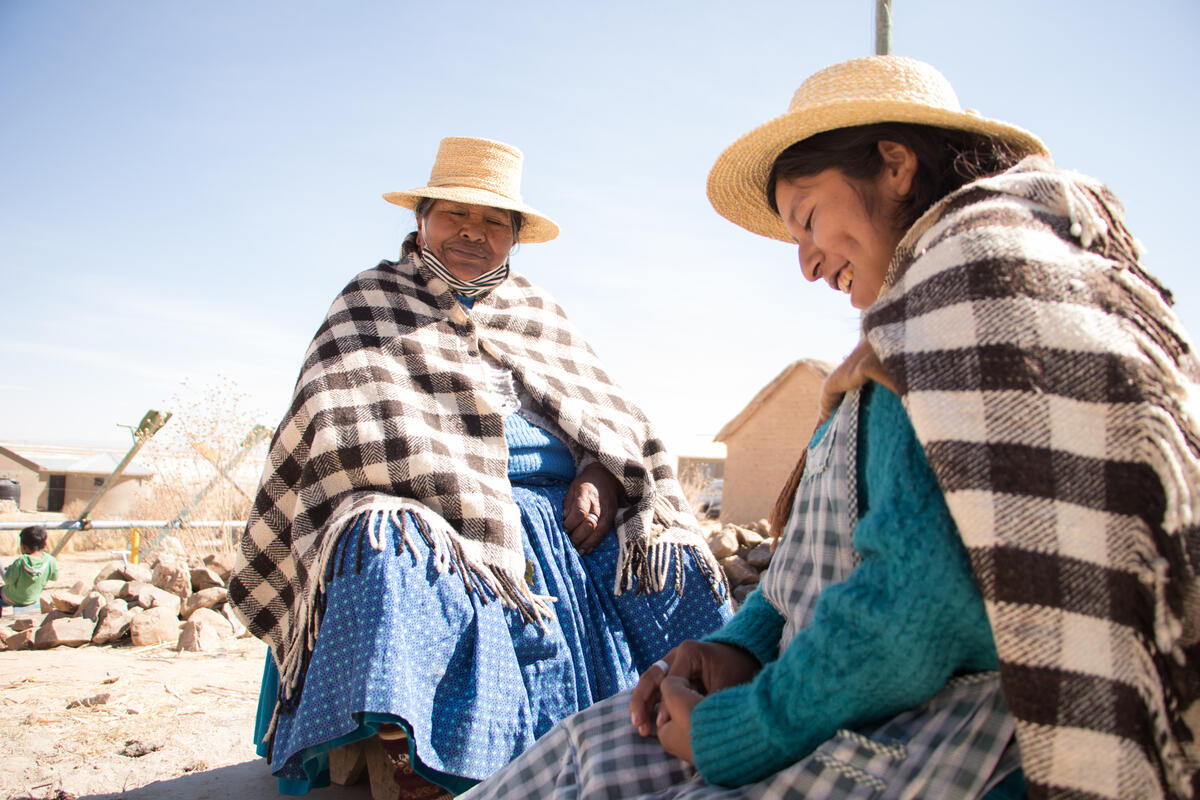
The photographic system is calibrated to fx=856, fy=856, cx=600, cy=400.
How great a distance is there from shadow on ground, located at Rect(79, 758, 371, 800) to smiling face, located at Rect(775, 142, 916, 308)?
8.47 feet

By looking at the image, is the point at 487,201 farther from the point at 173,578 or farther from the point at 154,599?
the point at 173,578

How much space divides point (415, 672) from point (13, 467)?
109ft

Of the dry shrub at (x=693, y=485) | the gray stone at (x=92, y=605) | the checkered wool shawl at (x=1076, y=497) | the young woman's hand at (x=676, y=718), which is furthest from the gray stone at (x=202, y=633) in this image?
the dry shrub at (x=693, y=485)

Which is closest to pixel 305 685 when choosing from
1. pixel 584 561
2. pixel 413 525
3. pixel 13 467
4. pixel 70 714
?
pixel 413 525

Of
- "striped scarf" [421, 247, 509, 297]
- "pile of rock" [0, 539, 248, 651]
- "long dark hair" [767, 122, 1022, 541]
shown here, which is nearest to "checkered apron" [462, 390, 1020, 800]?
"long dark hair" [767, 122, 1022, 541]

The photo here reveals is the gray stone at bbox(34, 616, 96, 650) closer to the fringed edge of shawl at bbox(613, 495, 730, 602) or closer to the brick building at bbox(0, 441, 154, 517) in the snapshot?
the fringed edge of shawl at bbox(613, 495, 730, 602)

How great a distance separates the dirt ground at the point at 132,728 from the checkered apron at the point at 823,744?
1.92 meters

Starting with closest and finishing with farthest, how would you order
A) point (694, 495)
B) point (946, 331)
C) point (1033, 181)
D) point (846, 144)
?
point (946, 331)
point (1033, 181)
point (846, 144)
point (694, 495)

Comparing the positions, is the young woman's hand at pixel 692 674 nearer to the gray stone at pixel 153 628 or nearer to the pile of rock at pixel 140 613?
the pile of rock at pixel 140 613

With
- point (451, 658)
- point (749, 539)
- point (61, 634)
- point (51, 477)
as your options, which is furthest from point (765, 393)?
point (51, 477)

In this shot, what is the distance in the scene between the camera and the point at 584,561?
11.7ft

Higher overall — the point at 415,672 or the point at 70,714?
the point at 415,672

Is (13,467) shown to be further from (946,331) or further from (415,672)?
(946,331)

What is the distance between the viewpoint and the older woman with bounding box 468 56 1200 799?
1.17 metres
